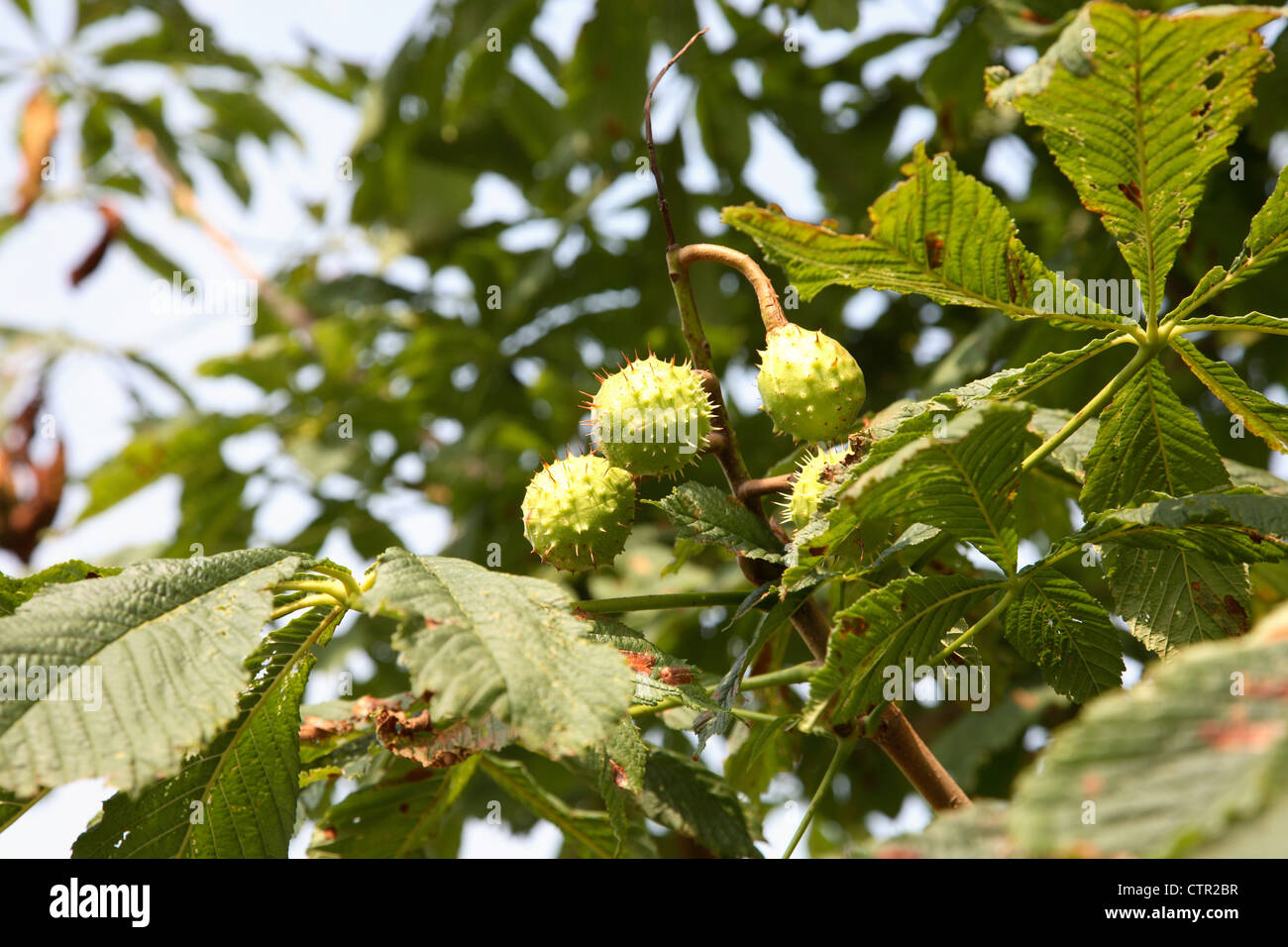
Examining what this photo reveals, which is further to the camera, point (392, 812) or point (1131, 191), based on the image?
point (392, 812)

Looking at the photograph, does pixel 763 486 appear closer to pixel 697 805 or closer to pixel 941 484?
pixel 941 484

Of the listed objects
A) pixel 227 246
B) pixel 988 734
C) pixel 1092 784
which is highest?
pixel 227 246

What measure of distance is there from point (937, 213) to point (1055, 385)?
1237 mm

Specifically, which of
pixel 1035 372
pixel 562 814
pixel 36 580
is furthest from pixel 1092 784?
pixel 562 814

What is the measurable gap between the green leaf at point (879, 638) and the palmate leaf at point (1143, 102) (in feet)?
1.43

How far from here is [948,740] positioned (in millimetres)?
2812

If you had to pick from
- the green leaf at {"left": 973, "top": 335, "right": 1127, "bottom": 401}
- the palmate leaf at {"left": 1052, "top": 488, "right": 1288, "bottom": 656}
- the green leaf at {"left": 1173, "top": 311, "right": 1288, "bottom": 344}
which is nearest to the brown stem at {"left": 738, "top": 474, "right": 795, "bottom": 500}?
the green leaf at {"left": 973, "top": 335, "right": 1127, "bottom": 401}

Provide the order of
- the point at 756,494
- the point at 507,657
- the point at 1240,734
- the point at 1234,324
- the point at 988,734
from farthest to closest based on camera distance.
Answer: the point at 988,734 < the point at 756,494 < the point at 1234,324 < the point at 507,657 < the point at 1240,734

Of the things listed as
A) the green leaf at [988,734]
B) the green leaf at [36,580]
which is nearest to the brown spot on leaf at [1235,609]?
the green leaf at [36,580]

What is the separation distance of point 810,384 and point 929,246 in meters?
0.29

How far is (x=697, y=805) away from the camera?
165cm

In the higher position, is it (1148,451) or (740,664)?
(1148,451)

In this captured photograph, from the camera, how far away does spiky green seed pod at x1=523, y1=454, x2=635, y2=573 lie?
57.4 inches
